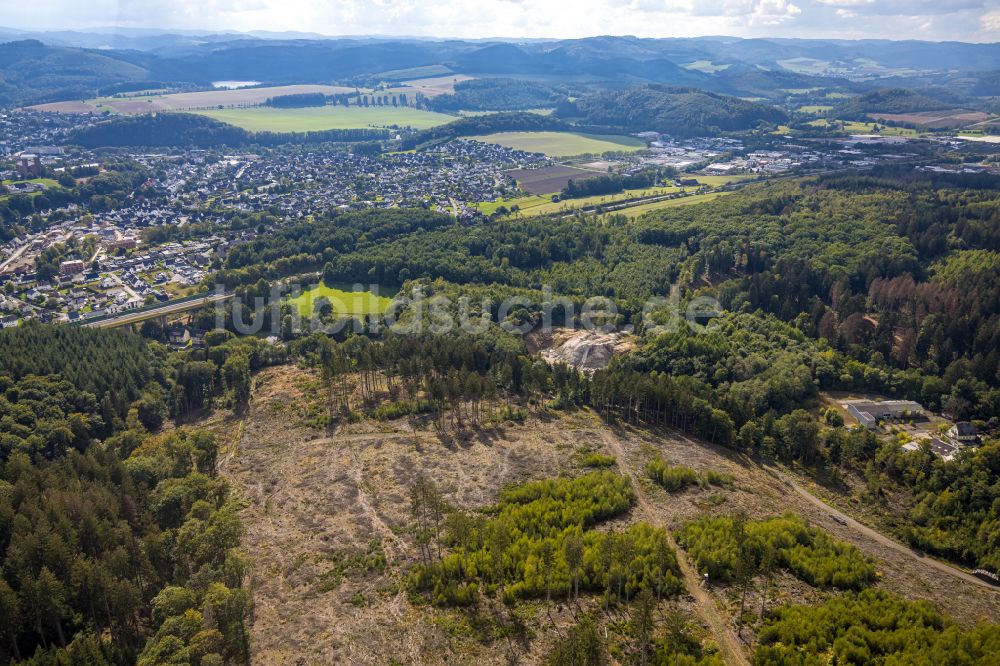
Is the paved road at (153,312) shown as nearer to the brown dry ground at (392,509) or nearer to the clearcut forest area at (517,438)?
the clearcut forest area at (517,438)

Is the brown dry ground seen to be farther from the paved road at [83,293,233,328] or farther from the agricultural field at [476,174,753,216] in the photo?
the agricultural field at [476,174,753,216]

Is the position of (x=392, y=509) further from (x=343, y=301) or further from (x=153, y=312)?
(x=153, y=312)

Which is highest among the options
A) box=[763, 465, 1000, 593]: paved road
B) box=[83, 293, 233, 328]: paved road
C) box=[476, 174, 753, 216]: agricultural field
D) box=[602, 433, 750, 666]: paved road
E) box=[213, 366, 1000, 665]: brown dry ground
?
box=[476, 174, 753, 216]: agricultural field

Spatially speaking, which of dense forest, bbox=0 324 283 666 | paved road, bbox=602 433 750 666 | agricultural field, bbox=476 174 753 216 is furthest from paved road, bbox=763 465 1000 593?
agricultural field, bbox=476 174 753 216

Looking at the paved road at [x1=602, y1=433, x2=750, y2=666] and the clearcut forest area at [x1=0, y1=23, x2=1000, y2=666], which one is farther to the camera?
the clearcut forest area at [x1=0, y1=23, x2=1000, y2=666]

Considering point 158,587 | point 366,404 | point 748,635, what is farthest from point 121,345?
point 748,635

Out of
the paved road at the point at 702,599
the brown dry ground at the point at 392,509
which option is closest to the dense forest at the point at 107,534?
the brown dry ground at the point at 392,509

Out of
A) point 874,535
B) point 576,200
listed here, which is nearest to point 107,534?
point 874,535
